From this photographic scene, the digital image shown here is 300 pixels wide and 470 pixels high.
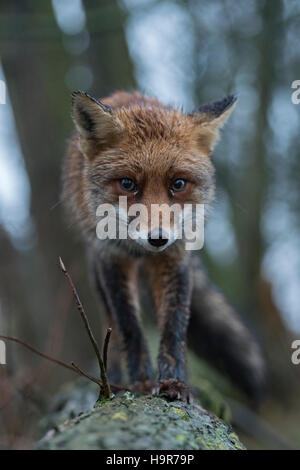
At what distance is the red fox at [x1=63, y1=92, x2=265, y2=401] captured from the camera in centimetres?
318

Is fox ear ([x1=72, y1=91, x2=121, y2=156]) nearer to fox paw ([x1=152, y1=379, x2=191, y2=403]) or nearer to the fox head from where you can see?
the fox head

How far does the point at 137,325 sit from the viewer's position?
3695 mm

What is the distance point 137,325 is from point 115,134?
5.02 feet

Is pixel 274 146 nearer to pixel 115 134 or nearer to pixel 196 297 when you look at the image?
pixel 196 297

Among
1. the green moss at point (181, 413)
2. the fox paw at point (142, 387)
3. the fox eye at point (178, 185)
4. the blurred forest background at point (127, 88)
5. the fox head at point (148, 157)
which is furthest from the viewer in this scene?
the blurred forest background at point (127, 88)

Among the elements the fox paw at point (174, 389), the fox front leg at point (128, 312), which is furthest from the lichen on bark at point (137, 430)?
the fox front leg at point (128, 312)

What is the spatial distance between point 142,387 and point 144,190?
1.53 meters

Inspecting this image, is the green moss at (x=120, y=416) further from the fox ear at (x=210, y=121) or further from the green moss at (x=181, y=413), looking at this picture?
the fox ear at (x=210, y=121)

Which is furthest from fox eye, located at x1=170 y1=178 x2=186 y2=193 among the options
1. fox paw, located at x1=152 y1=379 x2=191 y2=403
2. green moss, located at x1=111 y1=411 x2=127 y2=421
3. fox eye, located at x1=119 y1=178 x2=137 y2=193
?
green moss, located at x1=111 y1=411 x2=127 y2=421

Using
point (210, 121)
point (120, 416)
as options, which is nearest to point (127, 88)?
point (210, 121)

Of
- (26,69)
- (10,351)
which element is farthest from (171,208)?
(26,69)

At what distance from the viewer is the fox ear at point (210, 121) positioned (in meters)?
3.60

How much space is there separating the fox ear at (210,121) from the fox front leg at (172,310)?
98 cm

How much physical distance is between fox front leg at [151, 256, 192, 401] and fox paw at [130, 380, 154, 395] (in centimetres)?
23
